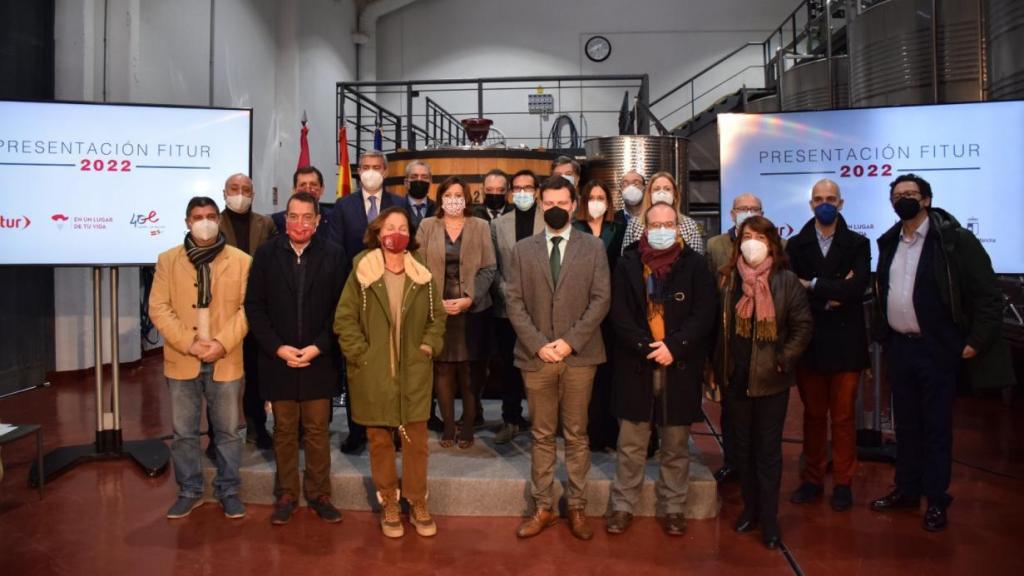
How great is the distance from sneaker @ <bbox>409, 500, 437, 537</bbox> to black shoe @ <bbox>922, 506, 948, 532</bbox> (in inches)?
85.0

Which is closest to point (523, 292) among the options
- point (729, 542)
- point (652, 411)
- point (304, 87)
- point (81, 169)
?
point (652, 411)

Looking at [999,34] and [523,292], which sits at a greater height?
[999,34]

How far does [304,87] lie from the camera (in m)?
12.3

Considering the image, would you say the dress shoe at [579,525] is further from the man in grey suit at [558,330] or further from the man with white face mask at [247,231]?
the man with white face mask at [247,231]

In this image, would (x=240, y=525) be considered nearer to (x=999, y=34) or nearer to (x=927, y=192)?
(x=927, y=192)

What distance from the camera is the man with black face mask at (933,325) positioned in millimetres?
3477

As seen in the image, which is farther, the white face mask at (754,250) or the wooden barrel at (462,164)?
the wooden barrel at (462,164)

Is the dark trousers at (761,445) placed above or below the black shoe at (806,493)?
above

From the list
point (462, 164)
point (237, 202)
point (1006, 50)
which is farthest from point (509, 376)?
point (1006, 50)

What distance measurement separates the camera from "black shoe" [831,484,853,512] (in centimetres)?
379

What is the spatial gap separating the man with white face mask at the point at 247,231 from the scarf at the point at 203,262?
45cm

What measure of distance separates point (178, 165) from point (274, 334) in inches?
60.8

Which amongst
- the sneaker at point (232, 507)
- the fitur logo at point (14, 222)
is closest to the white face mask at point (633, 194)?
the sneaker at point (232, 507)

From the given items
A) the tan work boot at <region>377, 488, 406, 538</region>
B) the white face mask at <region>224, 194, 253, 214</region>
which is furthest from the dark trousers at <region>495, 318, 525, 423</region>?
the white face mask at <region>224, 194, 253, 214</region>
